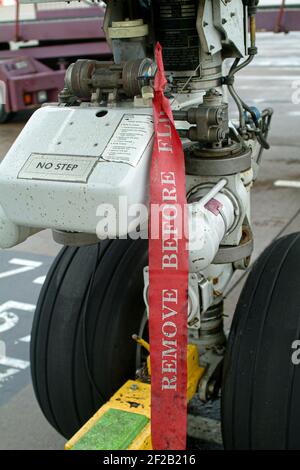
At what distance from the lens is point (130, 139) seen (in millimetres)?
1666

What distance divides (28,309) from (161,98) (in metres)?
2.36

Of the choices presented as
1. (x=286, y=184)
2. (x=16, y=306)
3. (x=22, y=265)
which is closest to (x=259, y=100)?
(x=286, y=184)

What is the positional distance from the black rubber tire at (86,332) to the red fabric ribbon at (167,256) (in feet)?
1.97

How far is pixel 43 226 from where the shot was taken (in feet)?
5.65

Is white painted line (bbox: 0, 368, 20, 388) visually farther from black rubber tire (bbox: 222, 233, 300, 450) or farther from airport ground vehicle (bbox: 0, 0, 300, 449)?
black rubber tire (bbox: 222, 233, 300, 450)

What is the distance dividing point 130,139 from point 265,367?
76cm

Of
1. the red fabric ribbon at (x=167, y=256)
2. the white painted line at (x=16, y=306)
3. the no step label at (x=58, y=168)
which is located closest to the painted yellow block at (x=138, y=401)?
the red fabric ribbon at (x=167, y=256)

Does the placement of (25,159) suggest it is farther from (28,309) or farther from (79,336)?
(28,309)

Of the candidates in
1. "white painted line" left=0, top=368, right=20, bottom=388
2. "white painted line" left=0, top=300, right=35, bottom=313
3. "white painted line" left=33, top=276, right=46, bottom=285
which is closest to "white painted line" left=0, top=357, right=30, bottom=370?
"white painted line" left=0, top=368, right=20, bottom=388

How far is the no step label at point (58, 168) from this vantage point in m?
1.64

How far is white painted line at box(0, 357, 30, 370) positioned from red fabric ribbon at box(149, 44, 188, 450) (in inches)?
62.4

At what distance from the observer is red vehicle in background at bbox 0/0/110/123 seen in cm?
792

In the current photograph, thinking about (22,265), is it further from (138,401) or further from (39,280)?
(138,401)
